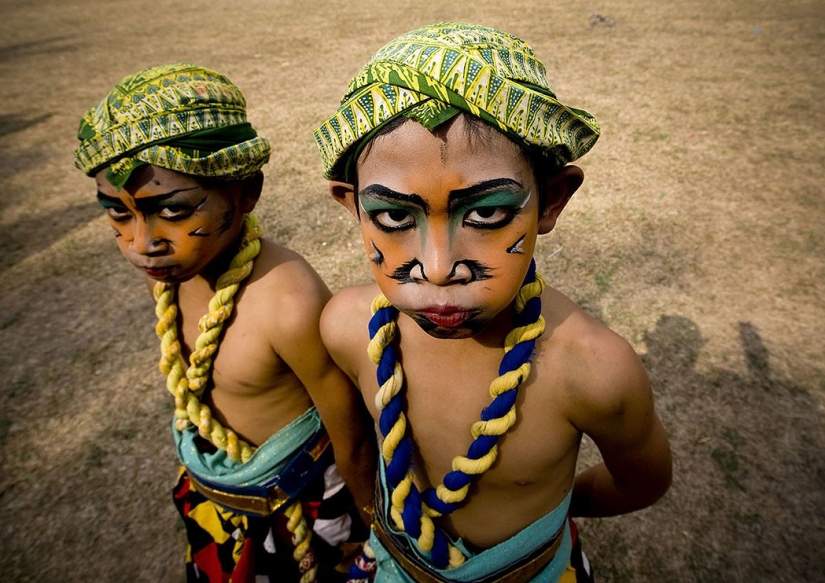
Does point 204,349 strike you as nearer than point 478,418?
No

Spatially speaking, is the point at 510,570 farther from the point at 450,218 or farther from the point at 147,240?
the point at 147,240

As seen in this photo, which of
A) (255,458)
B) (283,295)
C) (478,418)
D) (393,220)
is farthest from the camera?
(255,458)

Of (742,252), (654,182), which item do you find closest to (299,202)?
(654,182)

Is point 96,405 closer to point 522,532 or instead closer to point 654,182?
point 522,532

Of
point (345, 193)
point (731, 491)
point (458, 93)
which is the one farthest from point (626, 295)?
point (458, 93)

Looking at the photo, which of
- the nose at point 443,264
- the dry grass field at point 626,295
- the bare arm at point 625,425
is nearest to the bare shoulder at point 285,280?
the nose at point 443,264

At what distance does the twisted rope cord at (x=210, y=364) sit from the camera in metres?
1.60

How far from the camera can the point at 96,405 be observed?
301 centimetres

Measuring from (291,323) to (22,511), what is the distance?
217 centimetres

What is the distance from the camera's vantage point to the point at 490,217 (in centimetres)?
96

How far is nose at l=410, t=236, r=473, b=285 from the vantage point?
0.95m

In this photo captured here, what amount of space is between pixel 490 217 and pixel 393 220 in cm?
20

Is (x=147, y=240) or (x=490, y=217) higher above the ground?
(x=490, y=217)

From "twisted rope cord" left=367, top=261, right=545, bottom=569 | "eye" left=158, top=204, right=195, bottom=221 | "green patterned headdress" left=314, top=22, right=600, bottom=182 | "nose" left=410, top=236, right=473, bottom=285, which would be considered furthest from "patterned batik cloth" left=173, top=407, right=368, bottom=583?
"green patterned headdress" left=314, top=22, right=600, bottom=182
